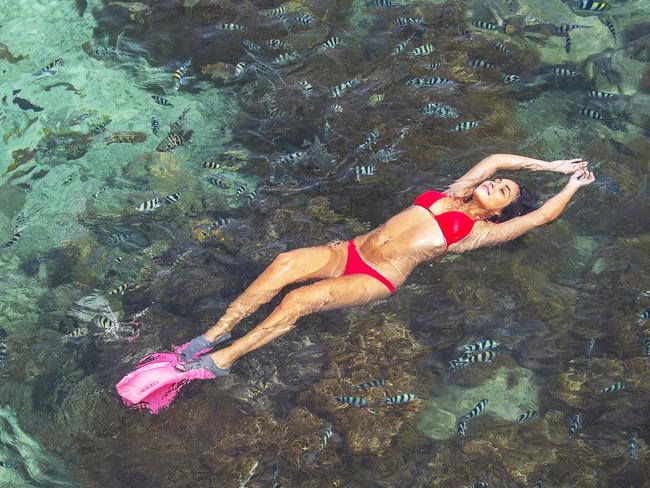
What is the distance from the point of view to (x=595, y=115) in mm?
9422

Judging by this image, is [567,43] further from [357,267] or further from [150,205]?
[150,205]

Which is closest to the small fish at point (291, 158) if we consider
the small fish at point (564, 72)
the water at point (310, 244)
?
the water at point (310, 244)

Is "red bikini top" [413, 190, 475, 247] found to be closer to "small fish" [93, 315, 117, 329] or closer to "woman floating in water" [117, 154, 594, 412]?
"woman floating in water" [117, 154, 594, 412]

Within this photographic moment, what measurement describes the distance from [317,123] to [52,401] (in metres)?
5.22

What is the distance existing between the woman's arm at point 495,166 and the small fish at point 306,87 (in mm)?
2989

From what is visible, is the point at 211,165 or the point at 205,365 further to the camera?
the point at 211,165

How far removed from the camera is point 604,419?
668cm

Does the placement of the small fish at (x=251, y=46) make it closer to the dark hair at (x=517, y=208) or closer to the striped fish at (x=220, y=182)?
the striped fish at (x=220, y=182)

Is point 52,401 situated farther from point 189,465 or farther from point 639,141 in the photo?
point 639,141

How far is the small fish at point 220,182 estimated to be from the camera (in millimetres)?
8969

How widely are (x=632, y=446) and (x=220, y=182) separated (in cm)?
602

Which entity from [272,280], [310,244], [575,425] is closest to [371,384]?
[272,280]

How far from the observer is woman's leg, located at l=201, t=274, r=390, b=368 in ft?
22.4

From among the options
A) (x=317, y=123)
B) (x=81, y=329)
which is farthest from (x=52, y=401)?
(x=317, y=123)
